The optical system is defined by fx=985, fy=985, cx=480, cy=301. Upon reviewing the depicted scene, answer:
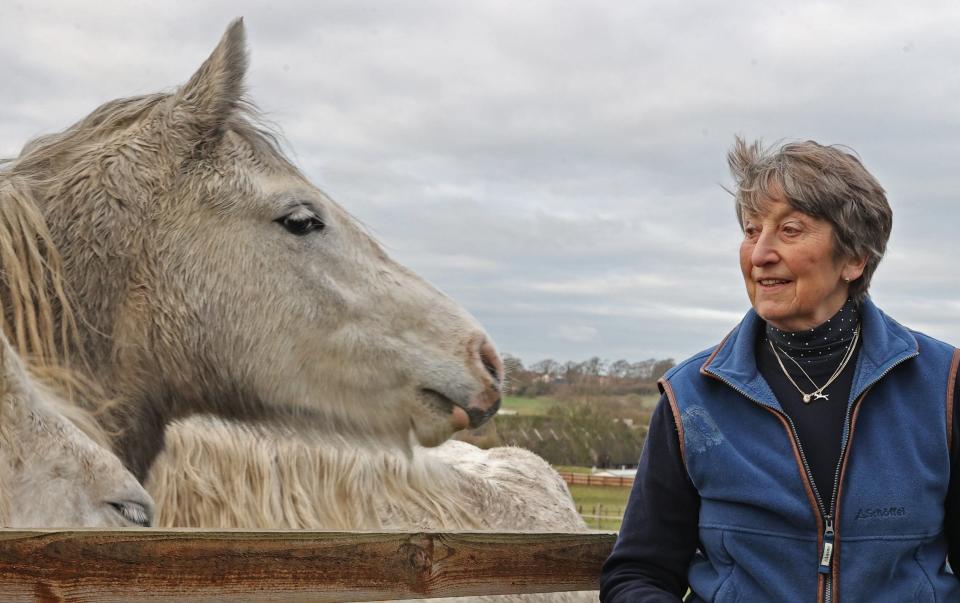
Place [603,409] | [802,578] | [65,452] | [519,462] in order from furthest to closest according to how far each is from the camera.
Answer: [603,409] < [519,462] < [65,452] < [802,578]

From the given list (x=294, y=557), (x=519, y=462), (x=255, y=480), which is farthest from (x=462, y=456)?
(x=294, y=557)

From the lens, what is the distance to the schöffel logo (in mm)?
1986

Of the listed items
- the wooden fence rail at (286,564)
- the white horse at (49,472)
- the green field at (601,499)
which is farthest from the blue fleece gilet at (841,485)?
the green field at (601,499)

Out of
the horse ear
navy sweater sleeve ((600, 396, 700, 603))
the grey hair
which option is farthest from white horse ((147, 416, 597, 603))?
the grey hair

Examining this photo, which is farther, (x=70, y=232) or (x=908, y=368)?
(x=70, y=232)

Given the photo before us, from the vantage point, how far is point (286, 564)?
212 centimetres

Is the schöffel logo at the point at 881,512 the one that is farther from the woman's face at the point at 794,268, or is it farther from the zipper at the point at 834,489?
the woman's face at the point at 794,268

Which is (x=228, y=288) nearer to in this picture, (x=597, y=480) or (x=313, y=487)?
(x=313, y=487)

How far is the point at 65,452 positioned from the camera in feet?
7.21

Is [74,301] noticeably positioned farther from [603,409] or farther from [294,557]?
[603,409]

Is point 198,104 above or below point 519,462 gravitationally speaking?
above

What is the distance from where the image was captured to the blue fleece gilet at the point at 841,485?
1.98 metres

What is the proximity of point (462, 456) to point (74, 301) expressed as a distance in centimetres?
273

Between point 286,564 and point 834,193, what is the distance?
1411mm
